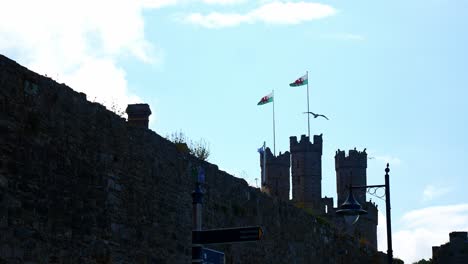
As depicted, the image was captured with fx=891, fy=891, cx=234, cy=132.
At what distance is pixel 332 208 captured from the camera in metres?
77.5

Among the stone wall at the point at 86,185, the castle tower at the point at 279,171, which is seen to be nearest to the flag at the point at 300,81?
the castle tower at the point at 279,171

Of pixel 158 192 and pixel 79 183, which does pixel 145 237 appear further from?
pixel 79 183

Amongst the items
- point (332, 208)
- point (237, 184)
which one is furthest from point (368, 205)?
point (237, 184)

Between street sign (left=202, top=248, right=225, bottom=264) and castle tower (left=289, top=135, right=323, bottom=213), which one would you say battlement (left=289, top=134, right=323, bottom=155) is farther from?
street sign (left=202, top=248, right=225, bottom=264)

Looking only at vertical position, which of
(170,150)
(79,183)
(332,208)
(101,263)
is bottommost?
(101,263)

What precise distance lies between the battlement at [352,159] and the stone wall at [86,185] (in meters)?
74.6

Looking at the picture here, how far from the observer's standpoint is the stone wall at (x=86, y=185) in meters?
12.1

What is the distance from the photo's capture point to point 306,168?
9288 cm

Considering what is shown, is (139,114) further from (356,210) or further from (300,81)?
(300,81)

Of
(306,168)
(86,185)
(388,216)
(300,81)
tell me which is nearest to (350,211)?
(388,216)

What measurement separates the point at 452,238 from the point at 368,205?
39.9 metres

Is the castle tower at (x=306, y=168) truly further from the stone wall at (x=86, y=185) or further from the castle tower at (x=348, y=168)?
the stone wall at (x=86, y=185)

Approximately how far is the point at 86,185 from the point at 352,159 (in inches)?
3194

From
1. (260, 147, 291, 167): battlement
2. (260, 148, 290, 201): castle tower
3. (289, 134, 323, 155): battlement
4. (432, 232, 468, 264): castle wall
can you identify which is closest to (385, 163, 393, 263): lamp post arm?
(432, 232, 468, 264): castle wall
